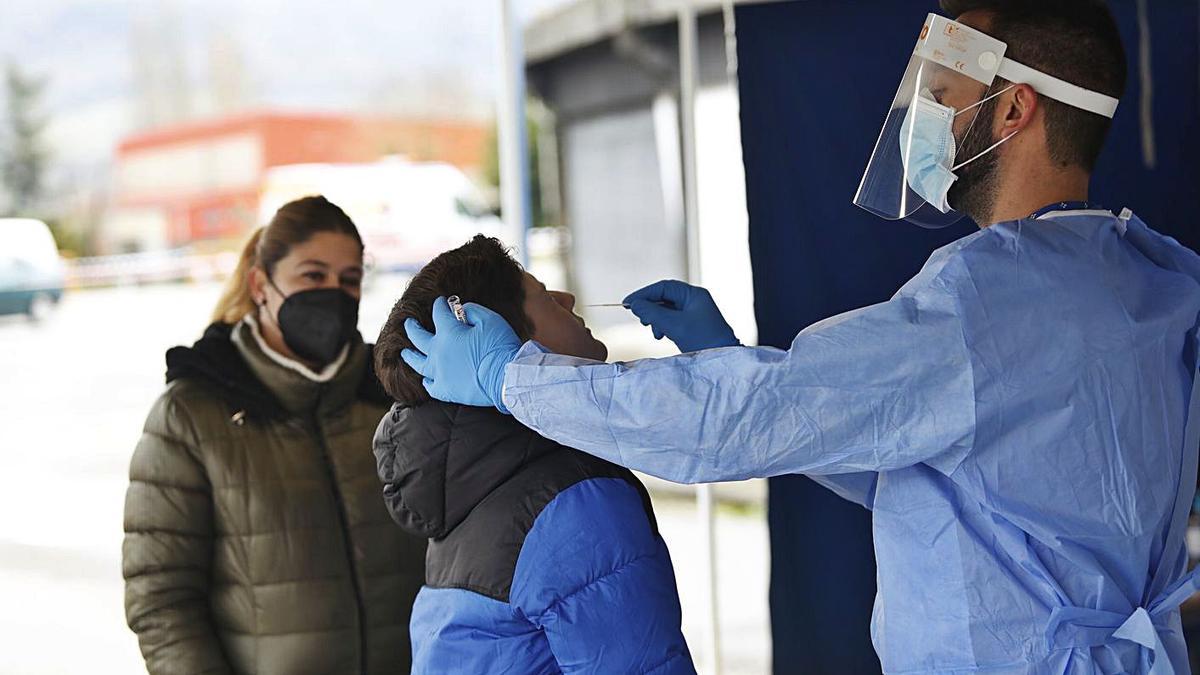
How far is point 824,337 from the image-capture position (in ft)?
4.42

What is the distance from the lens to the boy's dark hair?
5.03 feet

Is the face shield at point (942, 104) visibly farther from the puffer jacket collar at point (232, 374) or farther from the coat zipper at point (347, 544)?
the coat zipper at point (347, 544)

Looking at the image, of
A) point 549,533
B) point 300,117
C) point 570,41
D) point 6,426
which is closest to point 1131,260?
point 549,533

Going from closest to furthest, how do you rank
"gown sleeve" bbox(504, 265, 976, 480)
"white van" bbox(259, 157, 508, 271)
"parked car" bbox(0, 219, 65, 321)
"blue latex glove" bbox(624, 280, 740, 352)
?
"gown sleeve" bbox(504, 265, 976, 480), "blue latex glove" bbox(624, 280, 740, 352), "parked car" bbox(0, 219, 65, 321), "white van" bbox(259, 157, 508, 271)

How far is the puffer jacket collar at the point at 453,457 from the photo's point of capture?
4.86 feet

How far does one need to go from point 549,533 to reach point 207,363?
0.99 m

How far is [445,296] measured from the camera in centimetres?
153

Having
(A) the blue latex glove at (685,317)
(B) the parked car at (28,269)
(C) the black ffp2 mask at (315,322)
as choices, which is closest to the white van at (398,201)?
(B) the parked car at (28,269)

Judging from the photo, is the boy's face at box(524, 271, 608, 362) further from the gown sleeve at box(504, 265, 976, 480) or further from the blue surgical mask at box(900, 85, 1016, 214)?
the blue surgical mask at box(900, 85, 1016, 214)

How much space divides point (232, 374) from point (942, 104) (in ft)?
4.22

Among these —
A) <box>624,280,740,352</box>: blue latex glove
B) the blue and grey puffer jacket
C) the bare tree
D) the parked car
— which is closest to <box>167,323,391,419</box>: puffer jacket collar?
<box>624,280,740,352</box>: blue latex glove

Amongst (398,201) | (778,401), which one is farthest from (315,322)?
(398,201)

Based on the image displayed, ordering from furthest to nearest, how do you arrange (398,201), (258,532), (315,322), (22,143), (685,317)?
1. (398,201)
2. (22,143)
3. (315,322)
4. (258,532)
5. (685,317)

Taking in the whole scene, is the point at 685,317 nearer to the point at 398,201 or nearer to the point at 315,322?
the point at 315,322
